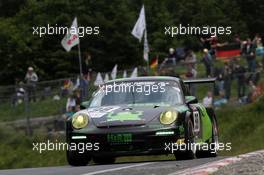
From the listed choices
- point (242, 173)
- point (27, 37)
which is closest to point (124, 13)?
point (27, 37)

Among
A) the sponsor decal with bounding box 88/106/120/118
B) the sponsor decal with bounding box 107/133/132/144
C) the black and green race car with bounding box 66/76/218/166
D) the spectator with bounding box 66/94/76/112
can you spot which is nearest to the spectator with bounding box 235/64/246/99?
the spectator with bounding box 66/94/76/112

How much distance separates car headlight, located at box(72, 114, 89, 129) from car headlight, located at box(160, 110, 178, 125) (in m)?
1.11

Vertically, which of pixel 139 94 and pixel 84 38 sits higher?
pixel 84 38

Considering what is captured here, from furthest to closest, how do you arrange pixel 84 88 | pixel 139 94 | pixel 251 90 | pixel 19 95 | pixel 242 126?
pixel 19 95
pixel 84 88
pixel 251 90
pixel 242 126
pixel 139 94

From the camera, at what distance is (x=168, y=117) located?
12.8 meters

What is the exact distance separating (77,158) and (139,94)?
1.47m

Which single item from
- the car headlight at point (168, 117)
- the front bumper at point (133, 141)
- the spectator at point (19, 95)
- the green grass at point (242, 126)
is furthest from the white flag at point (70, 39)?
the front bumper at point (133, 141)

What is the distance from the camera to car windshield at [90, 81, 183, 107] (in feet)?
44.9

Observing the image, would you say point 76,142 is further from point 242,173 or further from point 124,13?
point 124,13

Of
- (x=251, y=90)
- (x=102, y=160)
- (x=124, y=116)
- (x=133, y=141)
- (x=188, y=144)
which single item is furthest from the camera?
(x=251, y=90)

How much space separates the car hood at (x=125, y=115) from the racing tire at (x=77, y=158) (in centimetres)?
57

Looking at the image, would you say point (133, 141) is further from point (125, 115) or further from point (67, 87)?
point (67, 87)

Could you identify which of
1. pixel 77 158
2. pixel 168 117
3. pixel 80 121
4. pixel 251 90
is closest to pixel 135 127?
pixel 168 117

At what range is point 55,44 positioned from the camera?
4778 centimetres
